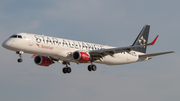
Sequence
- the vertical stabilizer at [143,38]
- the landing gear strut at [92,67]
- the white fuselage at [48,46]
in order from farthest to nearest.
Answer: the vertical stabilizer at [143,38] → the landing gear strut at [92,67] → the white fuselage at [48,46]

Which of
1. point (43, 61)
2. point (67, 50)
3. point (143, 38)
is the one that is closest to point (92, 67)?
point (67, 50)

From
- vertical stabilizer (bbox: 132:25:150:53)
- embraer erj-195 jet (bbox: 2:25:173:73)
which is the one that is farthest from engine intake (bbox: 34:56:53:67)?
vertical stabilizer (bbox: 132:25:150:53)

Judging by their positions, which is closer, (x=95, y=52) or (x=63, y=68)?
(x=95, y=52)

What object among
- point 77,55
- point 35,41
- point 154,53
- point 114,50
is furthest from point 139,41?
point 35,41

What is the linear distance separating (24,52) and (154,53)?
21.1 meters

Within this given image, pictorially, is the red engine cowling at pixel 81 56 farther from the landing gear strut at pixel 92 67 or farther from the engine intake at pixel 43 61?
the engine intake at pixel 43 61

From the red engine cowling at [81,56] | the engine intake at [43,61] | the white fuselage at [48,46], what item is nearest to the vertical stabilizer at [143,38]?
the white fuselage at [48,46]

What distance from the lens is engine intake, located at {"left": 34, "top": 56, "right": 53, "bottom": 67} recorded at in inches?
1903

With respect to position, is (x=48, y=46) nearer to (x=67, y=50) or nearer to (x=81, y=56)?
(x=67, y=50)

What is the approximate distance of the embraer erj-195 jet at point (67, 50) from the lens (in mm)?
41281

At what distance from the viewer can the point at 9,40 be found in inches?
1614

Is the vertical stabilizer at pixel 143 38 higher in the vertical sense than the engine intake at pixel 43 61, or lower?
higher

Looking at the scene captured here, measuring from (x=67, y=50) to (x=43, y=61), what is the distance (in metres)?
5.96

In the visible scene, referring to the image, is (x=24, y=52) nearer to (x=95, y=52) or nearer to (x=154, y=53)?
(x=95, y=52)
